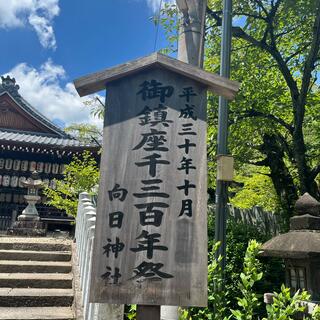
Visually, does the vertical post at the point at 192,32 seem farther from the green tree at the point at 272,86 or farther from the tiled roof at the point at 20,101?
the tiled roof at the point at 20,101

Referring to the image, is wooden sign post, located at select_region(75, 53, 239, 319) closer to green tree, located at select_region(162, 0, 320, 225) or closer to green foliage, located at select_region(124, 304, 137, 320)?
green foliage, located at select_region(124, 304, 137, 320)

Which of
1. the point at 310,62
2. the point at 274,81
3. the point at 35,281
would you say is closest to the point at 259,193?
the point at 274,81

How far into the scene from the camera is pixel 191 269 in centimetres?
236

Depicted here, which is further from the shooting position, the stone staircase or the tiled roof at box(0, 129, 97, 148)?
the tiled roof at box(0, 129, 97, 148)

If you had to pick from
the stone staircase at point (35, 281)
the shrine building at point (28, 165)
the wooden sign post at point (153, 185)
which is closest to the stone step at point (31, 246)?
the stone staircase at point (35, 281)

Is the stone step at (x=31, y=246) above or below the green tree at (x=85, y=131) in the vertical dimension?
below

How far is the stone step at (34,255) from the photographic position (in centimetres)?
704

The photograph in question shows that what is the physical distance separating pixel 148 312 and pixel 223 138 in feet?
12.5

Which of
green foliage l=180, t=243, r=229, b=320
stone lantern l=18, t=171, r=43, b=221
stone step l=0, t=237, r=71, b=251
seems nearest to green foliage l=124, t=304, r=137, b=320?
green foliage l=180, t=243, r=229, b=320

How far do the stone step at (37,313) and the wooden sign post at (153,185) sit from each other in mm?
3099

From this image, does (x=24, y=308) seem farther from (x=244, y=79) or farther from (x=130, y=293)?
(x=244, y=79)

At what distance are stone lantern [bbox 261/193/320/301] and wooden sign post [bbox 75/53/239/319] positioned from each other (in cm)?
257

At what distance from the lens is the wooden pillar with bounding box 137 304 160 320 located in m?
2.35

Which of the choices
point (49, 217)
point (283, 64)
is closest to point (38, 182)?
point (49, 217)
